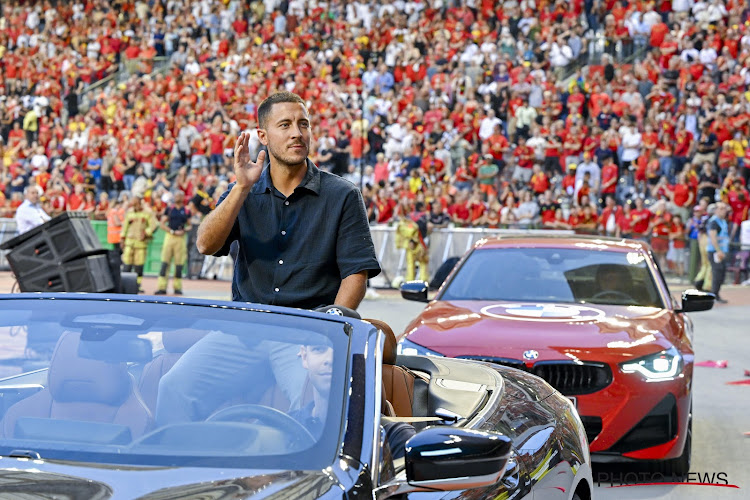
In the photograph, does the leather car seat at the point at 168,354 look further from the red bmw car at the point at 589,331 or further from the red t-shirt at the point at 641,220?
the red t-shirt at the point at 641,220

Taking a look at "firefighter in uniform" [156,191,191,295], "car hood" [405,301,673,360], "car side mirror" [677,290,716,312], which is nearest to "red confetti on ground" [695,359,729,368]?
"car side mirror" [677,290,716,312]

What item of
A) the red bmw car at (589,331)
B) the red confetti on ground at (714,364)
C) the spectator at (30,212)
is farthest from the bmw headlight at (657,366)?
the spectator at (30,212)

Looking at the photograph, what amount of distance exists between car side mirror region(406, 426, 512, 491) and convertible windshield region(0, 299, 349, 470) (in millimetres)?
215

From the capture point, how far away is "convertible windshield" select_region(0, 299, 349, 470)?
2963 millimetres

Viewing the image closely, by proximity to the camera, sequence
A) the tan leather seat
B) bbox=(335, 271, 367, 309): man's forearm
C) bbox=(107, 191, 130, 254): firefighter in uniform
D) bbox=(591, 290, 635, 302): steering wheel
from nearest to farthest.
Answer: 1. the tan leather seat
2. bbox=(335, 271, 367, 309): man's forearm
3. bbox=(591, 290, 635, 302): steering wheel
4. bbox=(107, 191, 130, 254): firefighter in uniform

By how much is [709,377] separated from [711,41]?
14.1m

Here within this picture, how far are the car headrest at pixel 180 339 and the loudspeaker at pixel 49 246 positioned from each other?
446 inches

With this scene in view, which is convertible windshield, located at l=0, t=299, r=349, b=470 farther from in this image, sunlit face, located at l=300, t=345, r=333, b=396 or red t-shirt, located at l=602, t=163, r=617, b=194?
red t-shirt, located at l=602, t=163, r=617, b=194

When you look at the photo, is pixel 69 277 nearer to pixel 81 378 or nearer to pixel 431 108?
pixel 81 378

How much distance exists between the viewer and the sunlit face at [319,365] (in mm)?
3215

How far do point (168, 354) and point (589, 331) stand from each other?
4.48 meters

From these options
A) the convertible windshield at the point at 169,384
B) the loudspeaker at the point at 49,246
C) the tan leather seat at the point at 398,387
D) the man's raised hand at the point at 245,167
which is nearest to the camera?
the convertible windshield at the point at 169,384

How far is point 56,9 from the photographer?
3800 cm

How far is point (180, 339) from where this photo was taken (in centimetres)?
337
